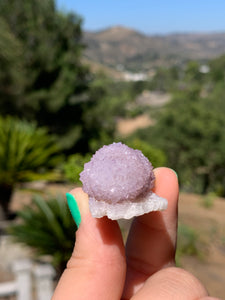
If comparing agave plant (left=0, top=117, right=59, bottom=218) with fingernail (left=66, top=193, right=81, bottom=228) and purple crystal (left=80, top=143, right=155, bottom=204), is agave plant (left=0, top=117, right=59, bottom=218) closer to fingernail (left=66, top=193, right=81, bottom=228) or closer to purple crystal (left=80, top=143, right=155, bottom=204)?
fingernail (left=66, top=193, right=81, bottom=228)

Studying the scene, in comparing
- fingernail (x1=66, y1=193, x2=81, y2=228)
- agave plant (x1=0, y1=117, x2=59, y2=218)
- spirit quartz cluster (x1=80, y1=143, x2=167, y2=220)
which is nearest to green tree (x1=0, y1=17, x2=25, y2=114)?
agave plant (x1=0, y1=117, x2=59, y2=218)

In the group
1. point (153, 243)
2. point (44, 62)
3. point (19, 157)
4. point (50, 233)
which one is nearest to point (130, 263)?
point (153, 243)

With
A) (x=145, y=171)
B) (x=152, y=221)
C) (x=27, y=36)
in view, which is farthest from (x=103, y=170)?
(x=27, y=36)

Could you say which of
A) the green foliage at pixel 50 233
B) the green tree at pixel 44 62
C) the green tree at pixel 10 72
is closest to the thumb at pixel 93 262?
the green foliage at pixel 50 233

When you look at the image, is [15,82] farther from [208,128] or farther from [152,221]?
[152,221]

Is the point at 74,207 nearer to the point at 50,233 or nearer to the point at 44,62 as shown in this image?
the point at 50,233

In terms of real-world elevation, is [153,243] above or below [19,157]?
above

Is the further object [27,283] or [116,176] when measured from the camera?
[27,283]
